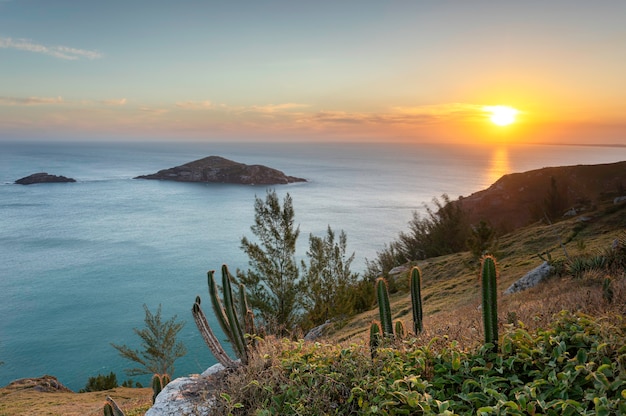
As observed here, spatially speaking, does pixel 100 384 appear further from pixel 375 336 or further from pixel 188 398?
pixel 375 336

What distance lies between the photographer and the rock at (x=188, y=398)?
4715 millimetres

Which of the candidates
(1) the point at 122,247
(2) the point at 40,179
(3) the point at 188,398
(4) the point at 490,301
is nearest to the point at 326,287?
(3) the point at 188,398

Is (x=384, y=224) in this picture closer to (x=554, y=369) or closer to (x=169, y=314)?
(x=169, y=314)

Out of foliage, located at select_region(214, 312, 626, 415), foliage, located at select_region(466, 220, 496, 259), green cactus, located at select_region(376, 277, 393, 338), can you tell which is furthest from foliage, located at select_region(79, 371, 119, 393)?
green cactus, located at select_region(376, 277, 393, 338)

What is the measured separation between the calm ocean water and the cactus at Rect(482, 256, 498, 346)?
38.1ft

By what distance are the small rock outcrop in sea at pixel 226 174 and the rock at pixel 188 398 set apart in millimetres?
109090

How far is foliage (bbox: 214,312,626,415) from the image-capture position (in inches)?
134

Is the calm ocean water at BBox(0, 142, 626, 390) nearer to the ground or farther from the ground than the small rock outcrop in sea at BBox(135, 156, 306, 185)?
nearer to the ground

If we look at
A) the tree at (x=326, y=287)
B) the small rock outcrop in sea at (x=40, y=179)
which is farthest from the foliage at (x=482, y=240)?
the small rock outcrop in sea at (x=40, y=179)

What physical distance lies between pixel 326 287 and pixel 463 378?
22.9 m

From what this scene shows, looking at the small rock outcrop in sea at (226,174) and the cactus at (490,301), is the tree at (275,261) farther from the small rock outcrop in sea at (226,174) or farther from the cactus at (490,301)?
the small rock outcrop in sea at (226,174)

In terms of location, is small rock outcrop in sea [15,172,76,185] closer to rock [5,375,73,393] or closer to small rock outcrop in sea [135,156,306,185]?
small rock outcrop in sea [135,156,306,185]

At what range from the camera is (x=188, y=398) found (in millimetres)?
5188

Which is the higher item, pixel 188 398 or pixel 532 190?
pixel 532 190
